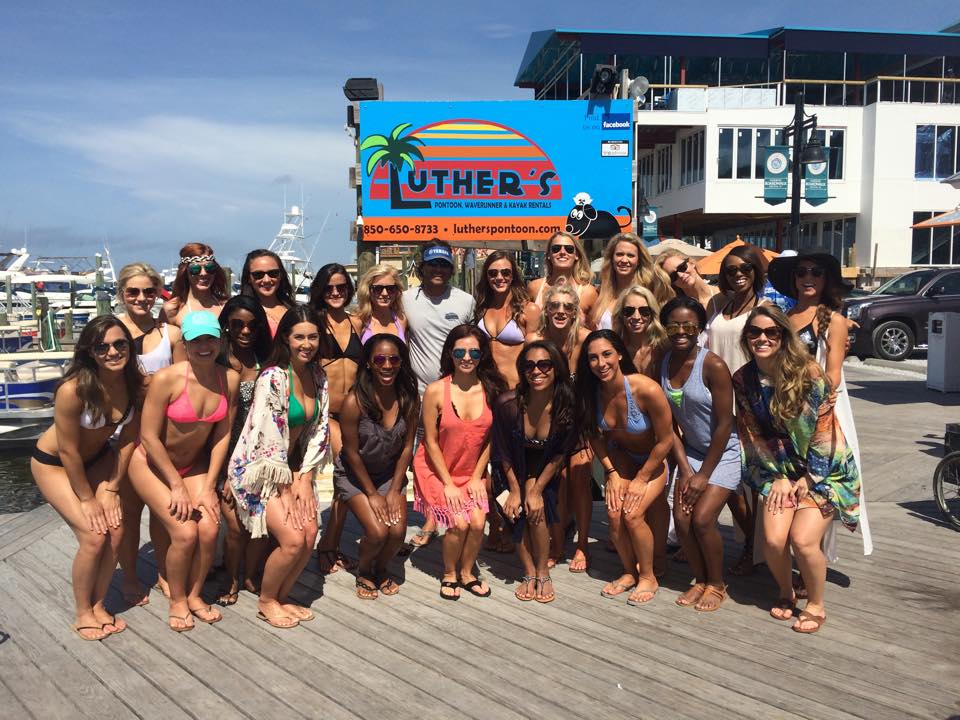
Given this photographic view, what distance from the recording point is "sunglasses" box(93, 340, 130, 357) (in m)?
3.72

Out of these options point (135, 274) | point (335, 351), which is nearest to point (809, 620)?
point (335, 351)

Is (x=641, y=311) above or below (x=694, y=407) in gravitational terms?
above

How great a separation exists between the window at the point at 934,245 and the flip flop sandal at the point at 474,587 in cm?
3209

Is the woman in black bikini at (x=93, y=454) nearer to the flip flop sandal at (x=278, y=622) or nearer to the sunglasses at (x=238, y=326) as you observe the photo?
the sunglasses at (x=238, y=326)

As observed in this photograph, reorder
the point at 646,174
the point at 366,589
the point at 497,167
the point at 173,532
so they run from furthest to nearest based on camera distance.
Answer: the point at 646,174, the point at 497,167, the point at 366,589, the point at 173,532

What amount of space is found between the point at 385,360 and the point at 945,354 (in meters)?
9.95

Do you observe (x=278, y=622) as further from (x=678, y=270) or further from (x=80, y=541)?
(x=678, y=270)

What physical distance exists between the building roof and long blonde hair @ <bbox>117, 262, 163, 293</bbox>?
1299 inches

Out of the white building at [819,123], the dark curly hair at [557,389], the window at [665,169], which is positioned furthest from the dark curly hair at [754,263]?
the window at [665,169]

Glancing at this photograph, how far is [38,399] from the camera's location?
15852mm

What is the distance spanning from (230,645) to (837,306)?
3614mm

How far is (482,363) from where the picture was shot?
14.9ft

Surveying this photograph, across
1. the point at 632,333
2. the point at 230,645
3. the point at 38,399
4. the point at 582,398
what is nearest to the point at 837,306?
the point at 632,333

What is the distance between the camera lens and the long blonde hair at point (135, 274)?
449cm
